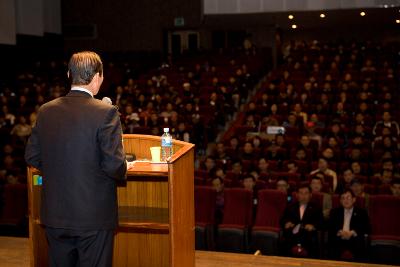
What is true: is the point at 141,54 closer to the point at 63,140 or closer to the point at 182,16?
the point at 182,16

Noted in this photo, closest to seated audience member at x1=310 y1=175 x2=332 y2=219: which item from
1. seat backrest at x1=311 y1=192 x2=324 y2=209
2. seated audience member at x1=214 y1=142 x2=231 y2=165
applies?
seat backrest at x1=311 y1=192 x2=324 y2=209

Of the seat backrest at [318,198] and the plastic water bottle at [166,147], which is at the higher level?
the plastic water bottle at [166,147]

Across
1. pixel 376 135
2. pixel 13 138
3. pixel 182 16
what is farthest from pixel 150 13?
pixel 376 135

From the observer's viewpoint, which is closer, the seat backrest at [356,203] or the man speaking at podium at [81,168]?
the man speaking at podium at [81,168]

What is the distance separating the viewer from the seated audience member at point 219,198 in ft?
18.0

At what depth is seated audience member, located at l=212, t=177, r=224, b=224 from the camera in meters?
5.48

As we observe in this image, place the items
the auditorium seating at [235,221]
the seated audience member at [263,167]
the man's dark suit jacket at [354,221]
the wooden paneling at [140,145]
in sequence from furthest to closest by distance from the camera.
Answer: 1. the seated audience member at [263,167]
2. the auditorium seating at [235,221]
3. the man's dark suit jacket at [354,221]
4. the wooden paneling at [140,145]

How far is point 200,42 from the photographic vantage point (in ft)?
55.7

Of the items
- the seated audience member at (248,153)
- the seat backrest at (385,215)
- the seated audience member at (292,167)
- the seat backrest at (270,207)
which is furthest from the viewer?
the seated audience member at (248,153)

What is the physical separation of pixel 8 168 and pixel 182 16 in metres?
10.3

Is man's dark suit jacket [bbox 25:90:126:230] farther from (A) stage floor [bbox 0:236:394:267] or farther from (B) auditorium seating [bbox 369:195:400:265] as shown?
(B) auditorium seating [bbox 369:195:400:265]

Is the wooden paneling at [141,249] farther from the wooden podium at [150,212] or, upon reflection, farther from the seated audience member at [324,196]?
the seated audience member at [324,196]

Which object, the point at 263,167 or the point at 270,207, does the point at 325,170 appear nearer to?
the point at 263,167

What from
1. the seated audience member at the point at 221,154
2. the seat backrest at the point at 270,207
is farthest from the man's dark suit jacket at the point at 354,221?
the seated audience member at the point at 221,154
